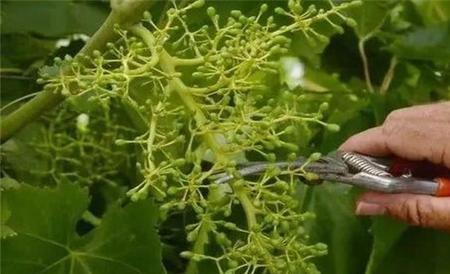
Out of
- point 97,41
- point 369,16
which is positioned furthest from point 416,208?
point 369,16

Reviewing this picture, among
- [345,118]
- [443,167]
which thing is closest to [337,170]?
[443,167]

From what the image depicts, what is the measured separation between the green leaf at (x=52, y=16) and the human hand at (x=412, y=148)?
0.28 meters

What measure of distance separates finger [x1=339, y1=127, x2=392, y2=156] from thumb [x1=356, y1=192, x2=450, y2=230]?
0.03 meters

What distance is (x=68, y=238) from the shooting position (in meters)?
0.64

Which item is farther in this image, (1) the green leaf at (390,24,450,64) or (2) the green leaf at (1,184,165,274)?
(1) the green leaf at (390,24,450,64)

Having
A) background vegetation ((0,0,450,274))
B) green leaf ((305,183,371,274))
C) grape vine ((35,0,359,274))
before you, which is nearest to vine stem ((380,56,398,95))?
background vegetation ((0,0,450,274))

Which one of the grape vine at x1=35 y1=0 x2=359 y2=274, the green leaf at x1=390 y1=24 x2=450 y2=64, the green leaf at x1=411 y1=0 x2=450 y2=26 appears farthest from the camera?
the green leaf at x1=411 y1=0 x2=450 y2=26

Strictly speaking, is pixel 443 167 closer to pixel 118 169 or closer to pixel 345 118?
pixel 345 118

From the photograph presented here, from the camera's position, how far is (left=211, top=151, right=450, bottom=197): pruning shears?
22.0 inches

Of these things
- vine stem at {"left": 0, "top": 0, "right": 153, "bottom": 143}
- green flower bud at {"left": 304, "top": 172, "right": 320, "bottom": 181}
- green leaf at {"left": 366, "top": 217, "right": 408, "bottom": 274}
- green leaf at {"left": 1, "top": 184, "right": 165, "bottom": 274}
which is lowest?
green leaf at {"left": 366, "top": 217, "right": 408, "bottom": 274}

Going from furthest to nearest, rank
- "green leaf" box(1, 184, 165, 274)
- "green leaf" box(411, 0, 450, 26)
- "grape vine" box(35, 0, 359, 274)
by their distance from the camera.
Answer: "green leaf" box(411, 0, 450, 26), "green leaf" box(1, 184, 165, 274), "grape vine" box(35, 0, 359, 274)

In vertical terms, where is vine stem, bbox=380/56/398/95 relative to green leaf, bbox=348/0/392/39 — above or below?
below

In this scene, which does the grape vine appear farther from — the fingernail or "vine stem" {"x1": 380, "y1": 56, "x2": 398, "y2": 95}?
"vine stem" {"x1": 380, "y1": 56, "x2": 398, "y2": 95}

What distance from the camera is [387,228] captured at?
65 centimetres
